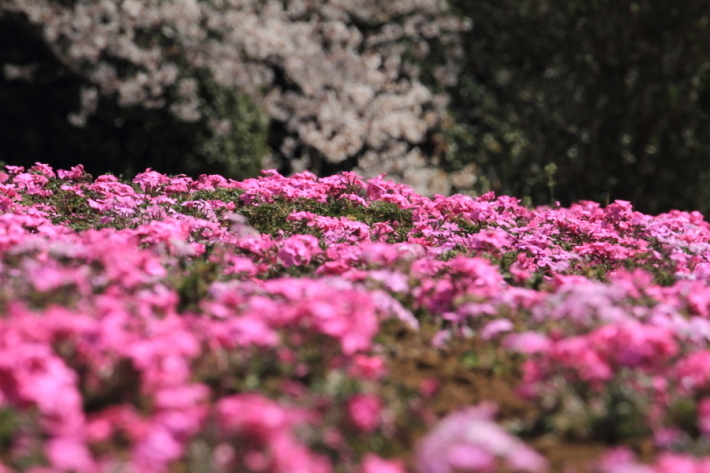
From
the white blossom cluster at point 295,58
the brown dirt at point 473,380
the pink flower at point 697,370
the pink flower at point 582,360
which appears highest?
the white blossom cluster at point 295,58

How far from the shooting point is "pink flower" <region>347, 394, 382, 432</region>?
2486 mm

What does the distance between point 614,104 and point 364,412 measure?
931 cm

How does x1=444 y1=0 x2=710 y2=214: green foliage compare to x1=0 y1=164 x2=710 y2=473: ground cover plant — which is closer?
x1=0 y1=164 x2=710 y2=473: ground cover plant

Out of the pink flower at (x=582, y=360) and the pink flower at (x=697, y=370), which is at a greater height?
the pink flower at (x=697, y=370)

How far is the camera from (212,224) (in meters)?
5.20

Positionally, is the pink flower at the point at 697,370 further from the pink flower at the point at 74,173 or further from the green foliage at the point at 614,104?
the green foliage at the point at 614,104

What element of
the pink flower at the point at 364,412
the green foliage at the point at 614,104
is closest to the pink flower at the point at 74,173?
the pink flower at the point at 364,412

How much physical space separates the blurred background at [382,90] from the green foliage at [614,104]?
2cm

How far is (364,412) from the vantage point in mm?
2492

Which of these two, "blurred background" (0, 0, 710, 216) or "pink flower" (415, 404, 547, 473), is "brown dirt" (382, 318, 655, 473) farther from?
"blurred background" (0, 0, 710, 216)

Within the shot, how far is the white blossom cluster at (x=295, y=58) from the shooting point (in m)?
11.5

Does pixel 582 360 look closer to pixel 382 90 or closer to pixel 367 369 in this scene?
Answer: pixel 367 369

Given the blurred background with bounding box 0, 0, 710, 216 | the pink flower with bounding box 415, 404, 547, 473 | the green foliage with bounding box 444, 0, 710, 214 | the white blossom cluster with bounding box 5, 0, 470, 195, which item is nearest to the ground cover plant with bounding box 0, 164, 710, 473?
the pink flower with bounding box 415, 404, 547, 473

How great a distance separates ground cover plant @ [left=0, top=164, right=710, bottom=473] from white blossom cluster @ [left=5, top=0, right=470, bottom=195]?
7481 mm
